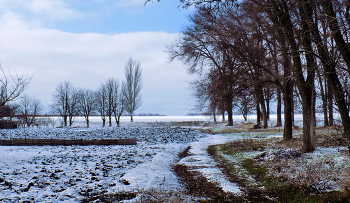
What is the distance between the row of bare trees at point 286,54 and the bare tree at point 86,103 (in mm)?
50522

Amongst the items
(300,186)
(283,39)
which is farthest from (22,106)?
(300,186)

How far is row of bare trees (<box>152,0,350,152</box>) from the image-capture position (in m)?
9.71

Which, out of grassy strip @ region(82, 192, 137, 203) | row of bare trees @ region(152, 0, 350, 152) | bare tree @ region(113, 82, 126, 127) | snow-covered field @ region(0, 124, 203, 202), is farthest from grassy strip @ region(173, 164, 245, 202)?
bare tree @ region(113, 82, 126, 127)

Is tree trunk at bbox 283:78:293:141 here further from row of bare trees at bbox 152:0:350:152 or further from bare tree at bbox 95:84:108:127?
bare tree at bbox 95:84:108:127

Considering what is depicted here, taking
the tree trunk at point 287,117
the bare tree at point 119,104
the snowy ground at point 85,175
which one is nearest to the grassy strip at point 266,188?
the snowy ground at point 85,175

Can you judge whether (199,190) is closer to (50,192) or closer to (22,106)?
(50,192)

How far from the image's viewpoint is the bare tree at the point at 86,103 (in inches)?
2528

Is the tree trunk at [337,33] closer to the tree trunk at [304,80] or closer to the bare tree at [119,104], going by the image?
the tree trunk at [304,80]

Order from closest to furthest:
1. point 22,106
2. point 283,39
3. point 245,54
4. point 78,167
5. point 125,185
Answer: point 125,185 → point 78,167 → point 283,39 → point 245,54 → point 22,106

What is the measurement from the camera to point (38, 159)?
40.4 ft

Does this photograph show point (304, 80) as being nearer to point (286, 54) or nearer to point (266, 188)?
point (286, 54)

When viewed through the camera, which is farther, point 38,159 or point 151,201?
point 38,159

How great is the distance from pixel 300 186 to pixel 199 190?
271cm

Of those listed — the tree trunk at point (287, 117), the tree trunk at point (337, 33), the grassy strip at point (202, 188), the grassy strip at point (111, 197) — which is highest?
the tree trunk at point (337, 33)
